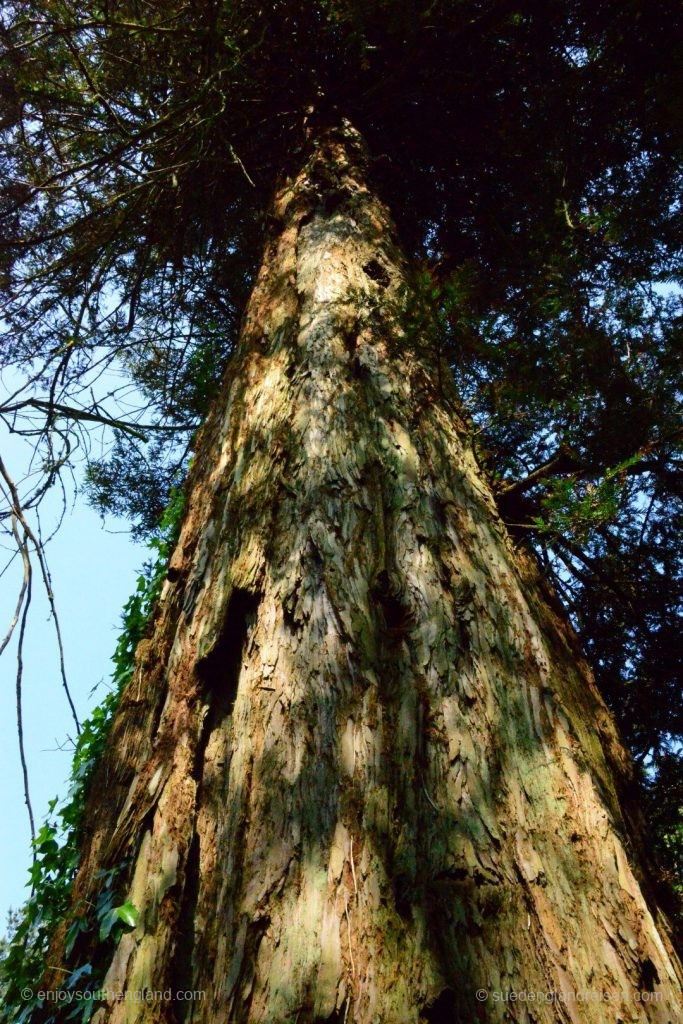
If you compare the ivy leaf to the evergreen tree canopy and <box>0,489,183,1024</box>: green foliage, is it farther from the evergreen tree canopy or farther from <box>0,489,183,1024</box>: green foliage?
the evergreen tree canopy

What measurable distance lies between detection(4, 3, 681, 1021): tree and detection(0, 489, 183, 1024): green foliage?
0.02m

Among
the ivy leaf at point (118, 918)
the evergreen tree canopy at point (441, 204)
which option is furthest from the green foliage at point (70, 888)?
the evergreen tree canopy at point (441, 204)

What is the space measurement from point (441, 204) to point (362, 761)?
15.0ft

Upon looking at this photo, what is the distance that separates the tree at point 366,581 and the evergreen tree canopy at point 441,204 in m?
A: 0.04

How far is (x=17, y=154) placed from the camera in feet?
14.3

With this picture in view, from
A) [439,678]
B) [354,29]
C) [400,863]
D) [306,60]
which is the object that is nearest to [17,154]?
[306,60]

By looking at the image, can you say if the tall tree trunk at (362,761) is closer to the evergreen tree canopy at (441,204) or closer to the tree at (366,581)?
the tree at (366,581)

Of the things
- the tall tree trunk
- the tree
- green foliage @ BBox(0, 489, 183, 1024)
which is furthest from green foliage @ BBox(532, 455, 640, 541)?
green foliage @ BBox(0, 489, 183, 1024)

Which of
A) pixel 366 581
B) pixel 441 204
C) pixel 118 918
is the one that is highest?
pixel 441 204

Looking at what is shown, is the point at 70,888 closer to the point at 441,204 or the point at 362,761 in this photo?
the point at 362,761

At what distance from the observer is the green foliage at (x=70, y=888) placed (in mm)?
1363

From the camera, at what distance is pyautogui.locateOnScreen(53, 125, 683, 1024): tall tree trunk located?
106cm

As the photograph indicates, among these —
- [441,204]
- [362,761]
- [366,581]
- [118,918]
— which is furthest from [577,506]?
[441,204]

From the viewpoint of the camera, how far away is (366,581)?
1603mm
